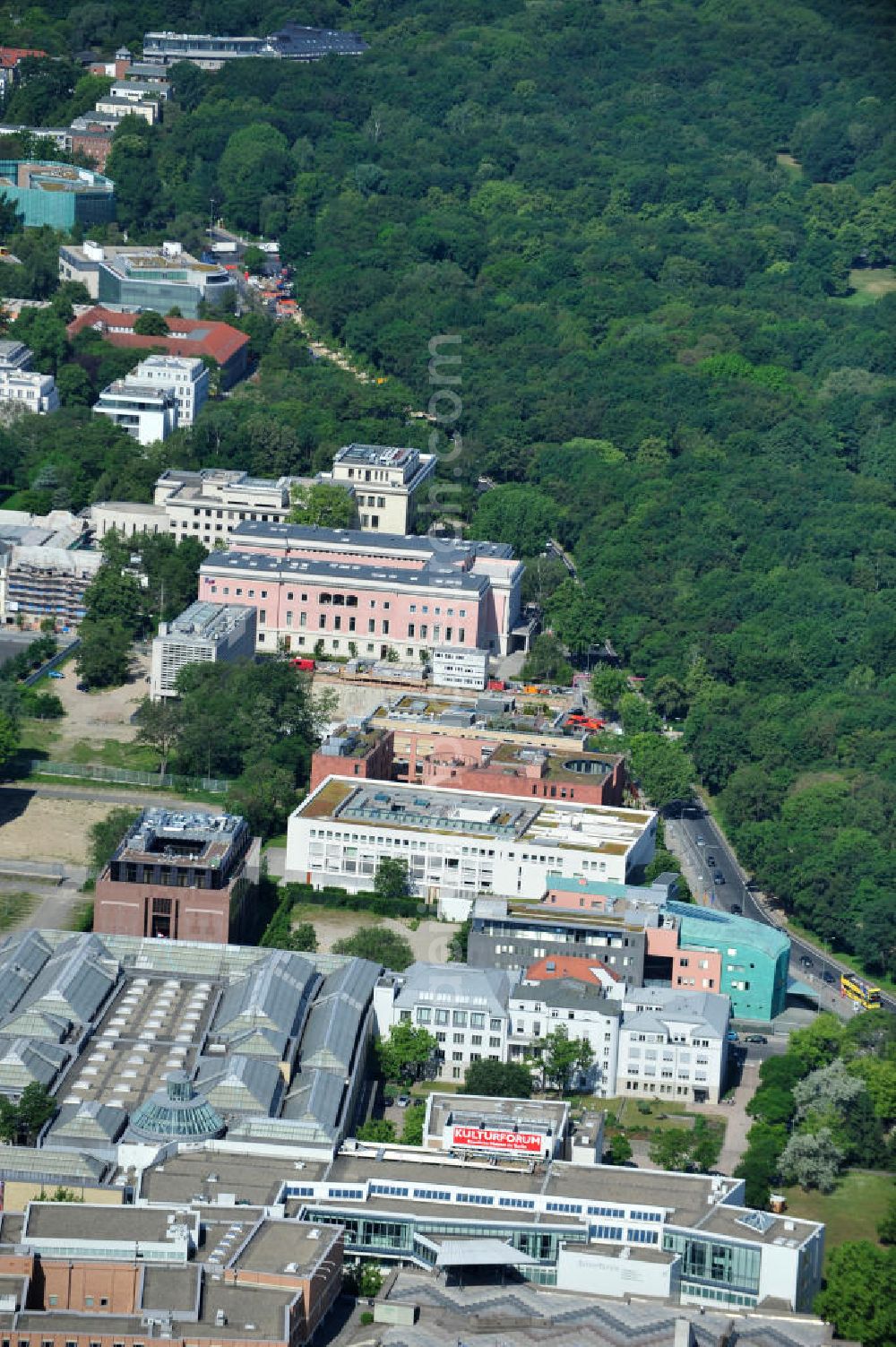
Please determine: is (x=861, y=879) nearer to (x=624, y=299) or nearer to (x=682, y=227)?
(x=624, y=299)

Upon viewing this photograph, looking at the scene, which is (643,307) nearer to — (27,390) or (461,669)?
(27,390)

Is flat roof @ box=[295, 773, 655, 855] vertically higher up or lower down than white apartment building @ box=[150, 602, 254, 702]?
higher up

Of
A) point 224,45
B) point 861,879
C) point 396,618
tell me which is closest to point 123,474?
point 396,618

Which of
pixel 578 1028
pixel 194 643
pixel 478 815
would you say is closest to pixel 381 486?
pixel 194 643

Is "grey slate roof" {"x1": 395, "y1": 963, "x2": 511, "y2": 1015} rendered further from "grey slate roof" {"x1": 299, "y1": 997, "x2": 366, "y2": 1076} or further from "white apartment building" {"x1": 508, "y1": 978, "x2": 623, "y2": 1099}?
"grey slate roof" {"x1": 299, "y1": 997, "x2": 366, "y2": 1076}

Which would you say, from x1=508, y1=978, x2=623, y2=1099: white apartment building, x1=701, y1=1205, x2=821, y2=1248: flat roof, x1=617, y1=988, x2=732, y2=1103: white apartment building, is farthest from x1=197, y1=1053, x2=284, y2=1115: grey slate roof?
x1=701, y1=1205, x2=821, y2=1248: flat roof

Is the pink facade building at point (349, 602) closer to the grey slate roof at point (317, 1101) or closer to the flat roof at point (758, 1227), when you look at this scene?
the grey slate roof at point (317, 1101)
